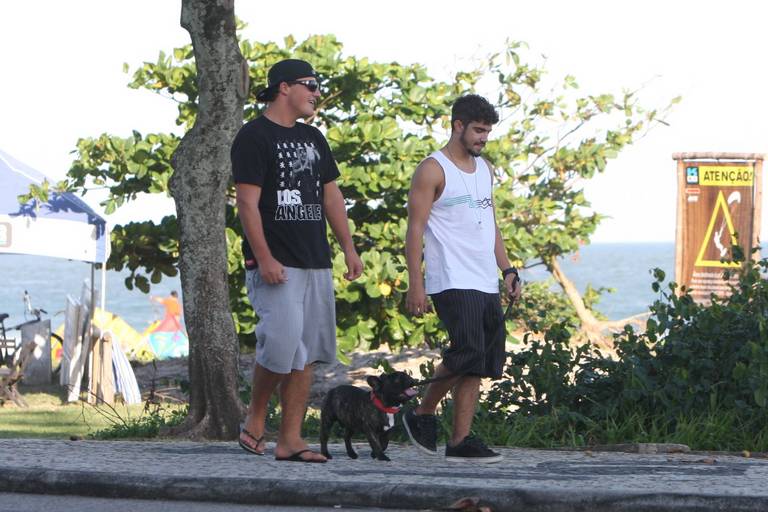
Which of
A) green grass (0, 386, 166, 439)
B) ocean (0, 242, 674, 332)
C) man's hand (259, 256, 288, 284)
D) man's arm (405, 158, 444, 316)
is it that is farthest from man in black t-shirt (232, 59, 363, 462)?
ocean (0, 242, 674, 332)

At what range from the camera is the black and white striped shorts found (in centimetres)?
655

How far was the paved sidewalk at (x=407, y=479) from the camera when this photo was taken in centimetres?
540

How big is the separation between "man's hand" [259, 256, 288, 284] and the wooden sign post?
255 inches

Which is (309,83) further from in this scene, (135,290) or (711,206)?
(135,290)

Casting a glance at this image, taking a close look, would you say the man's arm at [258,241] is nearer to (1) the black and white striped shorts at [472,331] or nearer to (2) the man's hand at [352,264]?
(2) the man's hand at [352,264]

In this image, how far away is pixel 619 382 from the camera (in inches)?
323

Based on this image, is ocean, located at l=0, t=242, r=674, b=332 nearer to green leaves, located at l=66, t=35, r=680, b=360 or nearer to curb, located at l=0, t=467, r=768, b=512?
green leaves, located at l=66, t=35, r=680, b=360

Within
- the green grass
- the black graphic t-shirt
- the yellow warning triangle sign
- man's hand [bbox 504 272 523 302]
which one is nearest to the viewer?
the black graphic t-shirt

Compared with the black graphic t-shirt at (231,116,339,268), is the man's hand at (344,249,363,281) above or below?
below

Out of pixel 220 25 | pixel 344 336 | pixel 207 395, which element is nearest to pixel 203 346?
pixel 207 395

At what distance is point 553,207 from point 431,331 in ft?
10.3

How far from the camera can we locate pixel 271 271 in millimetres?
6234

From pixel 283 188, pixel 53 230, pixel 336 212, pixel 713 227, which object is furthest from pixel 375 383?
pixel 53 230

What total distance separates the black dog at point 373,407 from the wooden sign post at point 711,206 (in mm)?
5988
